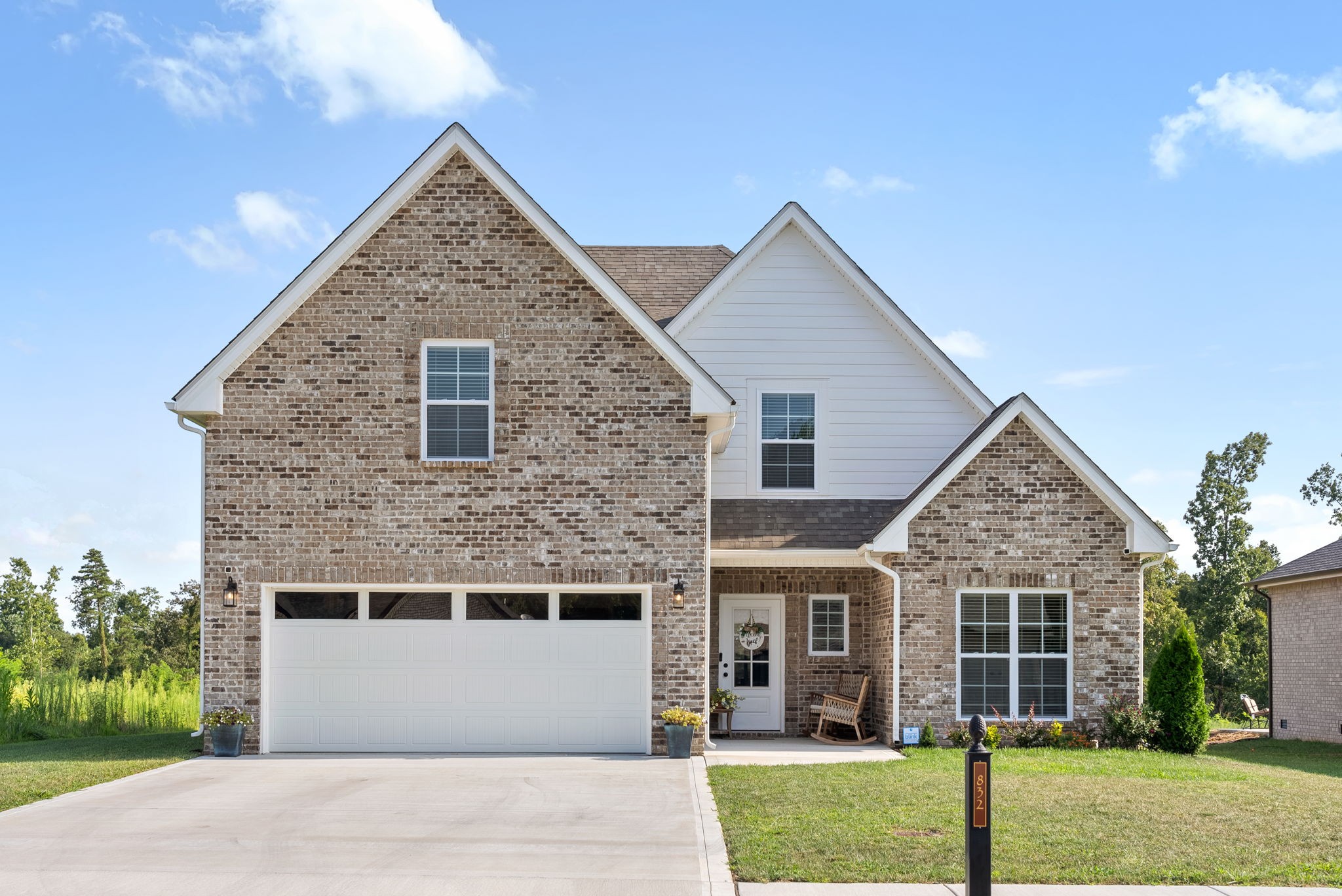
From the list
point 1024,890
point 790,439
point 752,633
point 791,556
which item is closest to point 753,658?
point 752,633

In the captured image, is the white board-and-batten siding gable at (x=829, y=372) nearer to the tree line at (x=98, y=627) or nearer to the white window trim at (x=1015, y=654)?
the white window trim at (x=1015, y=654)

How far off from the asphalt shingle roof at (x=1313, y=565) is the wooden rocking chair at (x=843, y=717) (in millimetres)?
9911

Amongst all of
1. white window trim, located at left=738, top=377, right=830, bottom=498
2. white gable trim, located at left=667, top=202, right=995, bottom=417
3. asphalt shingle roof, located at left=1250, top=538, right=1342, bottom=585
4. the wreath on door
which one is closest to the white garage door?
the wreath on door

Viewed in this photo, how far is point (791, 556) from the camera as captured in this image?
1712 centimetres

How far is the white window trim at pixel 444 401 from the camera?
15281 millimetres

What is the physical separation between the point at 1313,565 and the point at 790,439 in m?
11.5

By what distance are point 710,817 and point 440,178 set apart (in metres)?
9.12

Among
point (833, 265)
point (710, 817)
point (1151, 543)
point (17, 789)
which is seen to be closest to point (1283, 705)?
point (1151, 543)

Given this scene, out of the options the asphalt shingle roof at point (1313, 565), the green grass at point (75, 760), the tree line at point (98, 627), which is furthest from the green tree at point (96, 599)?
the asphalt shingle roof at point (1313, 565)

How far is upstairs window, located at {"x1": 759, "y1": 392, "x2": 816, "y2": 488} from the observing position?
18.4 meters

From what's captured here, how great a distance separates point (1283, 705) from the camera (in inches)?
944

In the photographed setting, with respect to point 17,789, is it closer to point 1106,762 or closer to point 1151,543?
point 1106,762

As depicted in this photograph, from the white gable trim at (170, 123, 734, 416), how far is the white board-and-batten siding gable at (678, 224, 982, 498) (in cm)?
323

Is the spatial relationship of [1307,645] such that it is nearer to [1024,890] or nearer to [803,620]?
[803,620]
